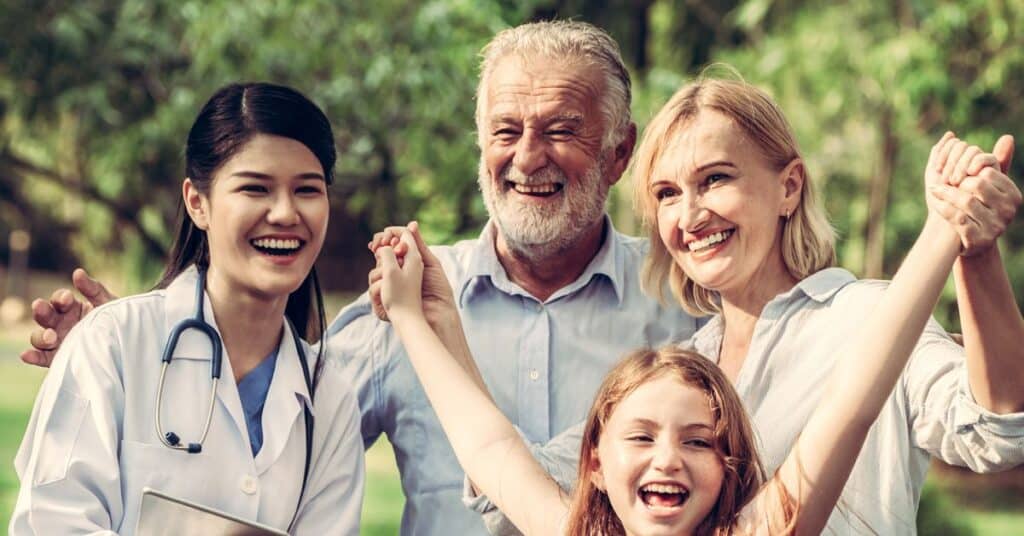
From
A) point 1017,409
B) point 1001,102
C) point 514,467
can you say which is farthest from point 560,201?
point 1001,102

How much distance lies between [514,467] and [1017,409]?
A: 1.07m

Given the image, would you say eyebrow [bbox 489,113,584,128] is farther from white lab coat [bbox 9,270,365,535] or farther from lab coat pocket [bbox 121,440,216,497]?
lab coat pocket [bbox 121,440,216,497]

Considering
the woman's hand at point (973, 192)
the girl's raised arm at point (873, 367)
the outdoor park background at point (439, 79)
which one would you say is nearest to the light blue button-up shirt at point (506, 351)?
the girl's raised arm at point (873, 367)

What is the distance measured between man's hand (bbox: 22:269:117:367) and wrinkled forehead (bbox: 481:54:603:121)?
3.98 feet

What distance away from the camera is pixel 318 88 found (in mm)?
9500

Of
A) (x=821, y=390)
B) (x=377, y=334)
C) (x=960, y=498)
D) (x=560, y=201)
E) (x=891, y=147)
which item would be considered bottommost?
(x=821, y=390)

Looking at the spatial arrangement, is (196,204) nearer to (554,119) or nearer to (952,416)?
(554,119)

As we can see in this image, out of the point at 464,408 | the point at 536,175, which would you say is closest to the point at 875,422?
the point at 464,408

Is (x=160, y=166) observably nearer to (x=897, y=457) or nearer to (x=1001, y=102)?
(x=1001, y=102)

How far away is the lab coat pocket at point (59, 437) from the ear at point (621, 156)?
1.68 metres

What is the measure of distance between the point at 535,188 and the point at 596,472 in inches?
44.0

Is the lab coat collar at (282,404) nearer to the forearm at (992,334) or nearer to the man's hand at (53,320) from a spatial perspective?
the man's hand at (53,320)

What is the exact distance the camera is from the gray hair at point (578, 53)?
4.26 metres

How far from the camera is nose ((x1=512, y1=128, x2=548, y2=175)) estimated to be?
4.16 m
